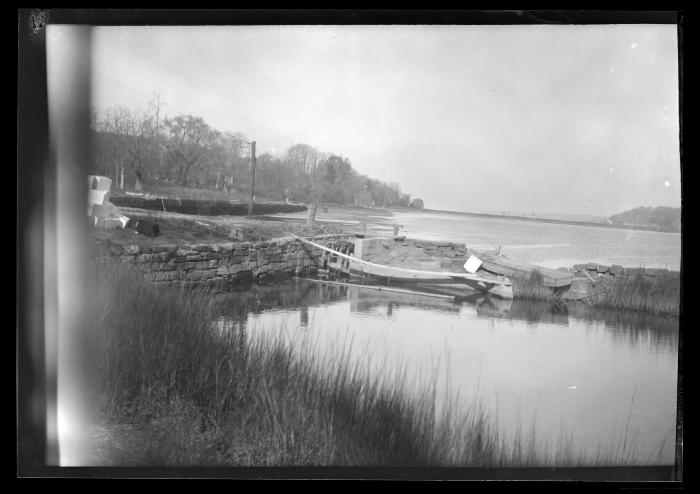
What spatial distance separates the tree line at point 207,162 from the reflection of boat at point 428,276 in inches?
13.7

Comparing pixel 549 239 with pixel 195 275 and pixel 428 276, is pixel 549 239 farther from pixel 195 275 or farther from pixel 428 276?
pixel 195 275

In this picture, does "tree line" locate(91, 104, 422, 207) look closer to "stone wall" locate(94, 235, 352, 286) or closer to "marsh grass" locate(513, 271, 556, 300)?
"stone wall" locate(94, 235, 352, 286)

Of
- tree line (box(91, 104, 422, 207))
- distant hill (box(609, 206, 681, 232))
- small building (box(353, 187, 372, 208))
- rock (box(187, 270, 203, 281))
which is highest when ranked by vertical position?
tree line (box(91, 104, 422, 207))

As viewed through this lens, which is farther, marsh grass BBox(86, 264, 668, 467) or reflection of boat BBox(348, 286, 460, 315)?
reflection of boat BBox(348, 286, 460, 315)

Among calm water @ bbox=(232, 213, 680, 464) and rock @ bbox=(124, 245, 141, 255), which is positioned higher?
rock @ bbox=(124, 245, 141, 255)

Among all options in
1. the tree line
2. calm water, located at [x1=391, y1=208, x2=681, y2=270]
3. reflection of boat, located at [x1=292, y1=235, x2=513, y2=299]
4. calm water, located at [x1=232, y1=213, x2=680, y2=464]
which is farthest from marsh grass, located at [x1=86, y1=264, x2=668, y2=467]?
calm water, located at [x1=391, y1=208, x2=681, y2=270]

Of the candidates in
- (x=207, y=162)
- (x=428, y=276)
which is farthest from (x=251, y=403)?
(x=207, y=162)

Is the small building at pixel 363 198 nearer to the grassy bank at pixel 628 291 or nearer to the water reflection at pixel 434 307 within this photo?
the water reflection at pixel 434 307

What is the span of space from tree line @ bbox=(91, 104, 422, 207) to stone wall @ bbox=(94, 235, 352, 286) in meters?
0.31

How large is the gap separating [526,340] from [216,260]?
Result: 1.84 m

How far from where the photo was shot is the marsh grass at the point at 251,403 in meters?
2.73

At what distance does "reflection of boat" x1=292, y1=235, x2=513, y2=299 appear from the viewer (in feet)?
9.32
